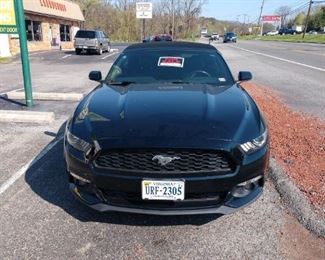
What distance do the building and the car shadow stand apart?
20.2 m

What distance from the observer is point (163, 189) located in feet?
9.91

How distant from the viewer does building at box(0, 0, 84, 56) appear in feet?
82.5

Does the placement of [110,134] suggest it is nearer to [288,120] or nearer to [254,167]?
[254,167]

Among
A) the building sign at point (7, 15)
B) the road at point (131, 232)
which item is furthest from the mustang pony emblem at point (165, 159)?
the building sign at point (7, 15)

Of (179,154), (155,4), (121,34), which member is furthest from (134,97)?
(155,4)

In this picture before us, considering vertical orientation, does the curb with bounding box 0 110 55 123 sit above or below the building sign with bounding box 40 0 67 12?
below

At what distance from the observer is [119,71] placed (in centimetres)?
495

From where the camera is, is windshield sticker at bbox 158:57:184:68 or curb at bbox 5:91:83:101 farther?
curb at bbox 5:91:83:101

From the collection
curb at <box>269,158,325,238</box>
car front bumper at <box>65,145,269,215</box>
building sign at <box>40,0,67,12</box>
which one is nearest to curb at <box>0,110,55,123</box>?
car front bumper at <box>65,145,269,215</box>

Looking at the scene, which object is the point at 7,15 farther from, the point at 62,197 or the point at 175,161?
the point at 175,161

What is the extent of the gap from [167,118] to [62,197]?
1497 mm

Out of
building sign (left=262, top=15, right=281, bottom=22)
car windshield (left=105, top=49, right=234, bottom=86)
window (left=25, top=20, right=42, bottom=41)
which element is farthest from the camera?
building sign (left=262, top=15, right=281, bottom=22)

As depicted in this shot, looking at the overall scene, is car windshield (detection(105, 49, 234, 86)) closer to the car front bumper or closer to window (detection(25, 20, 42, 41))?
the car front bumper

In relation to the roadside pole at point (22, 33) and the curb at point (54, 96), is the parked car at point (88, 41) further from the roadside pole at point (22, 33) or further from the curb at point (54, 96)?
the roadside pole at point (22, 33)
